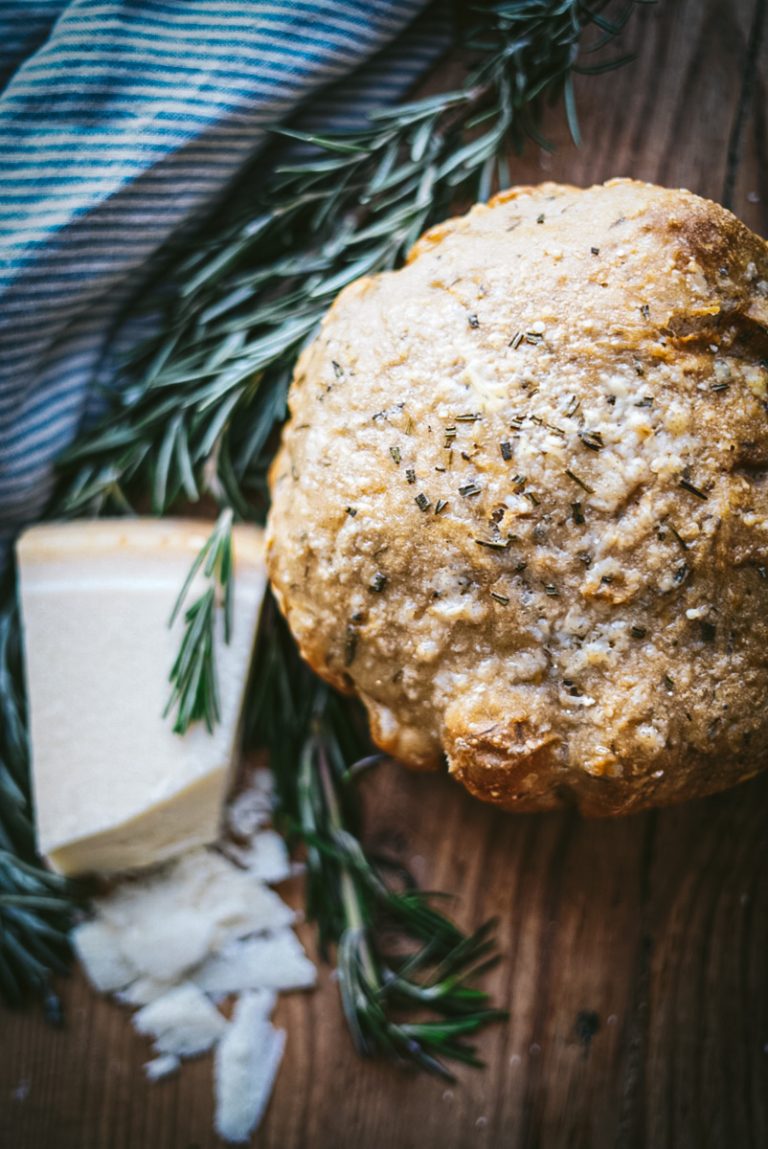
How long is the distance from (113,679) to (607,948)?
138 centimetres

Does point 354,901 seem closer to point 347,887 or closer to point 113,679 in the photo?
point 347,887

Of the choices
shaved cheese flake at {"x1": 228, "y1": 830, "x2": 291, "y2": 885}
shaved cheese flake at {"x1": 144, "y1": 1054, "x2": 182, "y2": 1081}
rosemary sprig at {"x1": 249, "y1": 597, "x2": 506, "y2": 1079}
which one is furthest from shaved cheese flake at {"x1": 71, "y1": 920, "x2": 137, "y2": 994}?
rosemary sprig at {"x1": 249, "y1": 597, "x2": 506, "y2": 1079}

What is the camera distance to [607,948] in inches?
80.4

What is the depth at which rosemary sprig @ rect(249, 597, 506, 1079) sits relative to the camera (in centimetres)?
201

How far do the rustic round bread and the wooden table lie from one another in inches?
21.8

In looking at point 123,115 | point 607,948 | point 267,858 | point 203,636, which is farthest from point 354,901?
point 123,115

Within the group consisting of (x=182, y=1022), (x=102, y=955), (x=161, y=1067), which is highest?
(x=102, y=955)

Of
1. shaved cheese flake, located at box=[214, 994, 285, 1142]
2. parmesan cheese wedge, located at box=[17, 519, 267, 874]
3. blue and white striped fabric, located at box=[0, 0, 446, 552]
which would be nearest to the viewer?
blue and white striped fabric, located at box=[0, 0, 446, 552]

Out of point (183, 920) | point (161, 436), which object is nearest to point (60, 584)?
point (161, 436)

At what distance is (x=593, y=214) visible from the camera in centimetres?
154

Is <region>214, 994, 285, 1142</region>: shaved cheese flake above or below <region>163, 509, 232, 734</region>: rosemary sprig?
below

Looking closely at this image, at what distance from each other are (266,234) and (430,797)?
4.72ft

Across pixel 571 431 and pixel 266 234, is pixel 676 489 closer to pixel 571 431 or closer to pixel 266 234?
pixel 571 431

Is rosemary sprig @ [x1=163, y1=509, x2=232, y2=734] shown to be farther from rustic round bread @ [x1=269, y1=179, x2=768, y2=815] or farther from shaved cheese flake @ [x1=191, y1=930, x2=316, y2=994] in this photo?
shaved cheese flake @ [x1=191, y1=930, x2=316, y2=994]
